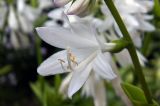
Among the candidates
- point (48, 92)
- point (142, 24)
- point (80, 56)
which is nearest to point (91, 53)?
point (80, 56)

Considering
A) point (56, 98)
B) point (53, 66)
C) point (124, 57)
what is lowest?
point (56, 98)

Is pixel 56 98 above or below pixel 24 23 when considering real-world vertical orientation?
below

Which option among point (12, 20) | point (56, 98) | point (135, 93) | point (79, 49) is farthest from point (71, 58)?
point (12, 20)

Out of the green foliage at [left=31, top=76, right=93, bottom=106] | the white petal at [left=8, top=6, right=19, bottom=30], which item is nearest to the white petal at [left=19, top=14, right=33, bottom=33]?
the white petal at [left=8, top=6, right=19, bottom=30]

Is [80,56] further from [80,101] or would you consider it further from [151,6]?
[80,101]

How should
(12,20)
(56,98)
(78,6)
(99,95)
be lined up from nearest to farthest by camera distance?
(78,6)
(99,95)
(56,98)
(12,20)

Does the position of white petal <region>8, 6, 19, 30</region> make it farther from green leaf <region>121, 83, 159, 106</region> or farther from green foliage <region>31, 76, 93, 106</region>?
green leaf <region>121, 83, 159, 106</region>

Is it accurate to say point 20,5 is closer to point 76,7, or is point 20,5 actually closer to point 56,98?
point 56,98

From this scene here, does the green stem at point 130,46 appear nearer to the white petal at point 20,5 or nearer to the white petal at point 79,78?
the white petal at point 79,78
